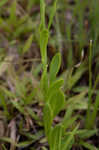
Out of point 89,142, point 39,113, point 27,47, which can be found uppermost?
point 27,47

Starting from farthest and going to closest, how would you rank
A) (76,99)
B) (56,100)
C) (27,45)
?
1. (27,45)
2. (76,99)
3. (56,100)

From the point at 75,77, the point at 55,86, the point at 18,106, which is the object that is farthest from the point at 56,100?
the point at 75,77

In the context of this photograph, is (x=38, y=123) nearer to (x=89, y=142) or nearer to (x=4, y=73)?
(x=89, y=142)

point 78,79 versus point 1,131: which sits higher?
point 78,79

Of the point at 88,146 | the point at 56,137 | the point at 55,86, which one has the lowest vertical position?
the point at 88,146

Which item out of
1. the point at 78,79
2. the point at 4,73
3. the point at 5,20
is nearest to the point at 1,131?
the point at 4,73

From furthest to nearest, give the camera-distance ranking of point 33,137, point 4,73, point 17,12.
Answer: point 17,12 → point 4,73 → point 33,137

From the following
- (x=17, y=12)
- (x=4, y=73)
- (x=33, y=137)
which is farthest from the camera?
(x=17, y=12)

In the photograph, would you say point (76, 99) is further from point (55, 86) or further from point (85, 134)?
point (55, 86)
